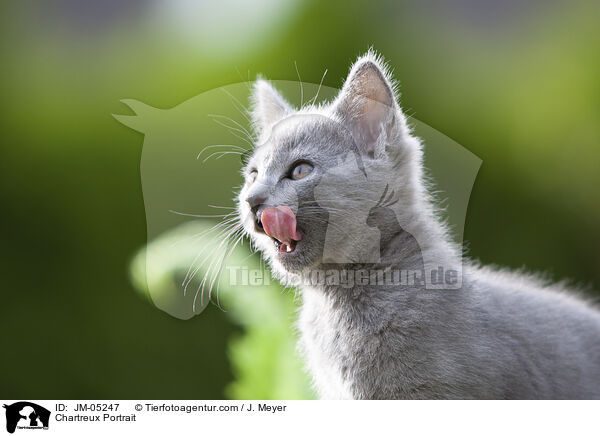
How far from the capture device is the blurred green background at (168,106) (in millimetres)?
1760

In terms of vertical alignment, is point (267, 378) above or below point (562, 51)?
below

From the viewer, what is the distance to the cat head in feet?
3.94

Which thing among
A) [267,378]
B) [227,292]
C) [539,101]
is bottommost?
[267,378]

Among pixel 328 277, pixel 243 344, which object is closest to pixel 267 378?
pixel 243 344

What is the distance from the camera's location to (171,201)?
1.53m

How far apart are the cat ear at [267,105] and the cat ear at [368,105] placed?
24 cm

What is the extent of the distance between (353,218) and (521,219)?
980 millimetres

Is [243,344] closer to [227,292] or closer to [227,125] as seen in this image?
[227,292]

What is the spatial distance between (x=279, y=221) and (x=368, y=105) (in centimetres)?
34
